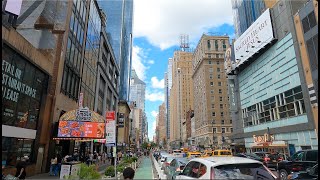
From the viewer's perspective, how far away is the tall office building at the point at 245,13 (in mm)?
71213

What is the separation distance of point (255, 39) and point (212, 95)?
4960 centimetres

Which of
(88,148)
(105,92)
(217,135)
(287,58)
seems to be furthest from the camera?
(217,135)

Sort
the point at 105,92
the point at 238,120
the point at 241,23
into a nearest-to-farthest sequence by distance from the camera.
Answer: the point at 105,92 < the point at 238,120 < the point at 241,23

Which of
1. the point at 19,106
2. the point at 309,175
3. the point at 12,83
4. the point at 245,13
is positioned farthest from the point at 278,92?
the point at 245,13

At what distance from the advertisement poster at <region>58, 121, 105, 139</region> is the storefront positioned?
7.59 feet

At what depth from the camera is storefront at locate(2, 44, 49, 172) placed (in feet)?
56.5

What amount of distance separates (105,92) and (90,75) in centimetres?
1637

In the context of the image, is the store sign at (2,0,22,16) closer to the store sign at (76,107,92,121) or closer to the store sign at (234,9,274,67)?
the store sign at (76,107,92,121)

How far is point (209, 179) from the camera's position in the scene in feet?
20.9

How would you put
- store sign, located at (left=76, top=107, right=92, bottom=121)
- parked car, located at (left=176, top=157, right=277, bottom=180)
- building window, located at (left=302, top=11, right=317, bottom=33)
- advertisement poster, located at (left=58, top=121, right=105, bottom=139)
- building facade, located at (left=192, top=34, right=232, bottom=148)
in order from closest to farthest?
parked car, located at (left=176, top=157, right=277, bottom=180) → advertisement poster, located at (left=58, top=121, right=105, bottom=139) → store sign, located at (left=76, top=107, right=92, bottom=121) → building window, located at (left=302, top=11, right=317, bottom=33) → building facade, located at (left=192, top=34, right=232, bottom=148)

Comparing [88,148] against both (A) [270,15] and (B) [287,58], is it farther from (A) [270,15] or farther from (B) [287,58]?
(A) [270,15]

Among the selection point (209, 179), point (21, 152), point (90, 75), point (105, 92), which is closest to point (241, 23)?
point (105, 92)

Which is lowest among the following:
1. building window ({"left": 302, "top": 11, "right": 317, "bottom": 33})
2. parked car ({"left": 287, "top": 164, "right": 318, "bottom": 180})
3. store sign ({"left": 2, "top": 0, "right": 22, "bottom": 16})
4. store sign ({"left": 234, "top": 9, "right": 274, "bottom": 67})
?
parked car ({"left": 287, "top": 164, "right": 318, "bottom": 180})

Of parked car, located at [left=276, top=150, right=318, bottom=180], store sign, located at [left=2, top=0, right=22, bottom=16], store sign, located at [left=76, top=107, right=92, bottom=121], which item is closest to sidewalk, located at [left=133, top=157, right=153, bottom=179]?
store sign, located at [left=76, top=107, right=92, bottom=121]
